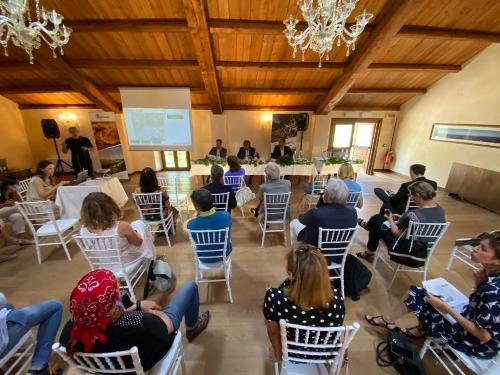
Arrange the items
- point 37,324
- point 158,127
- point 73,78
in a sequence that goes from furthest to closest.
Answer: point 158,127 < point 73,78 < point 37,324

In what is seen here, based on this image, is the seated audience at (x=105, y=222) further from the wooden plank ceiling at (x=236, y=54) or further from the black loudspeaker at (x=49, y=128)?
the black loudspeaker at (x=49, y=128)

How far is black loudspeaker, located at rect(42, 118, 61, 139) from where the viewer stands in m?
5.99

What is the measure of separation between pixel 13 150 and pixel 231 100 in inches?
259

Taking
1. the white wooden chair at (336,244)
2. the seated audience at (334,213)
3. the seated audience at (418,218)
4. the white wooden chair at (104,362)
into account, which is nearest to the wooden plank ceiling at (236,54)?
the seated audience at (418,218)

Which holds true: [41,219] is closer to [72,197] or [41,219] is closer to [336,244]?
[72,197]

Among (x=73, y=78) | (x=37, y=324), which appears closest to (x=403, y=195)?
(x=37, y=324)

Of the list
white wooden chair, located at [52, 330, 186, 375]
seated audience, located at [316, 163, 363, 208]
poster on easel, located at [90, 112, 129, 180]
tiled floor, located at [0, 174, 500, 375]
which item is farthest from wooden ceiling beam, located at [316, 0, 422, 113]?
poster on easel, located at [90, 112, 129, 180]

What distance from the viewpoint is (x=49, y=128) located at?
6.04 metres

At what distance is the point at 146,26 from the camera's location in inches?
140

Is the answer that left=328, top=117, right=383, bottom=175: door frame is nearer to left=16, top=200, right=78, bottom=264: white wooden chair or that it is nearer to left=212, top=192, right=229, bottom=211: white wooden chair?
left=212, top=192, right=229, bottom=211: white wooden chair

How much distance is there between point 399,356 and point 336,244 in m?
0.88

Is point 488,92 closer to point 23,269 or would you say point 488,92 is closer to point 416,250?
point 416,250

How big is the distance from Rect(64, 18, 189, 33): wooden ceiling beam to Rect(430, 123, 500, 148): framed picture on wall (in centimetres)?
636

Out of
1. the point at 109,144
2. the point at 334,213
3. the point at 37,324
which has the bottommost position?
the point at 37,324
